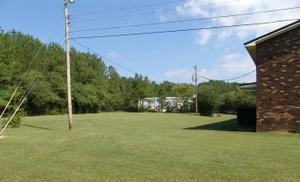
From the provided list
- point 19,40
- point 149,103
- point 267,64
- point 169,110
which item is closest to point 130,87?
point 149,103

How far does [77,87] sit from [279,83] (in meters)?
54.1

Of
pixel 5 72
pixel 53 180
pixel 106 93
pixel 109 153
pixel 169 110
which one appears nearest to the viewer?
pixel 53 180

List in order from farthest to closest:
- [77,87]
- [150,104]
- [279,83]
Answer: [150,104] → [77,87] → [279,83]

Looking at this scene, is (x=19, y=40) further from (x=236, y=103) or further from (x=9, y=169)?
(x=9, y=169)

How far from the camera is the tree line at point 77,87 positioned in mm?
59125

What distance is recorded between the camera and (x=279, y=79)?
833 inches

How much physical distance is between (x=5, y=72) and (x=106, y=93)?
41.0 metres

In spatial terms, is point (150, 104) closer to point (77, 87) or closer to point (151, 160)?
point (77, 87)

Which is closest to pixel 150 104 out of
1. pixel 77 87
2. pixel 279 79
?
pixel 77 87

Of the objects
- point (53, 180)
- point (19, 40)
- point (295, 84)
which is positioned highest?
point (19, 40)

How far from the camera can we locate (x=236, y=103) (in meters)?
A: 64.1

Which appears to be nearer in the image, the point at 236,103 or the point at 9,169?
the point at 9,169

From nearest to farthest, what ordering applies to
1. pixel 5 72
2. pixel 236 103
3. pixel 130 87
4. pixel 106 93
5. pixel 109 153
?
pixel 109 153
pixel 5 72
pixel 236 103
pixel 106 93
pixel 130 87

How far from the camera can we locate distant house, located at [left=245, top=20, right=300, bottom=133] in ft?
68.1
